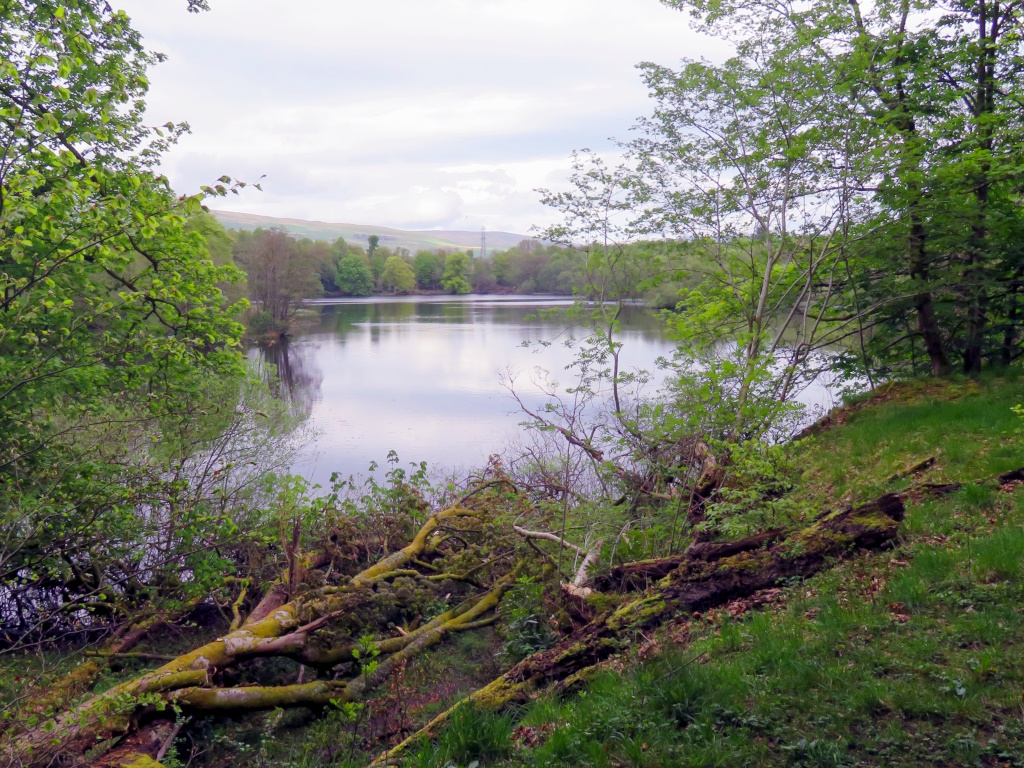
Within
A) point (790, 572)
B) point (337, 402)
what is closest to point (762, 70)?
point (790, 572)

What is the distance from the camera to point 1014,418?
8352 millimetres

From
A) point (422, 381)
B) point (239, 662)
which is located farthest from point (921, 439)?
point (422, 381)

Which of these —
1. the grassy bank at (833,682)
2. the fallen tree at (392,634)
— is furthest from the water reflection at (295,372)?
the grassy bank at (833,682)

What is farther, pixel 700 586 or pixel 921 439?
pixel 921 439

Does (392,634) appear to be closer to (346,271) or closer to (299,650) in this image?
(299,650)

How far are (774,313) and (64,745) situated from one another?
34.9 ft

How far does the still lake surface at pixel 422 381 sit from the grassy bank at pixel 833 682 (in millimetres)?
7448

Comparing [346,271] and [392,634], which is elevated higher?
[346,271]

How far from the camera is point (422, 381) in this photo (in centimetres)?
3244

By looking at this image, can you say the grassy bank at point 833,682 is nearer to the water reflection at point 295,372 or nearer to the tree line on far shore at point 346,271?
the water reflection at point 295,372

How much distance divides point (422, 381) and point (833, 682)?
29.5 metres

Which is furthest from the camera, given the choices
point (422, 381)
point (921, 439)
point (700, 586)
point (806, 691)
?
point (422, 381)

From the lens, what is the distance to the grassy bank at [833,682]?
3.22 m

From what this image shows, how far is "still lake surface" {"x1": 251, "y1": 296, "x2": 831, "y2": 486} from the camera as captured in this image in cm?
2072
